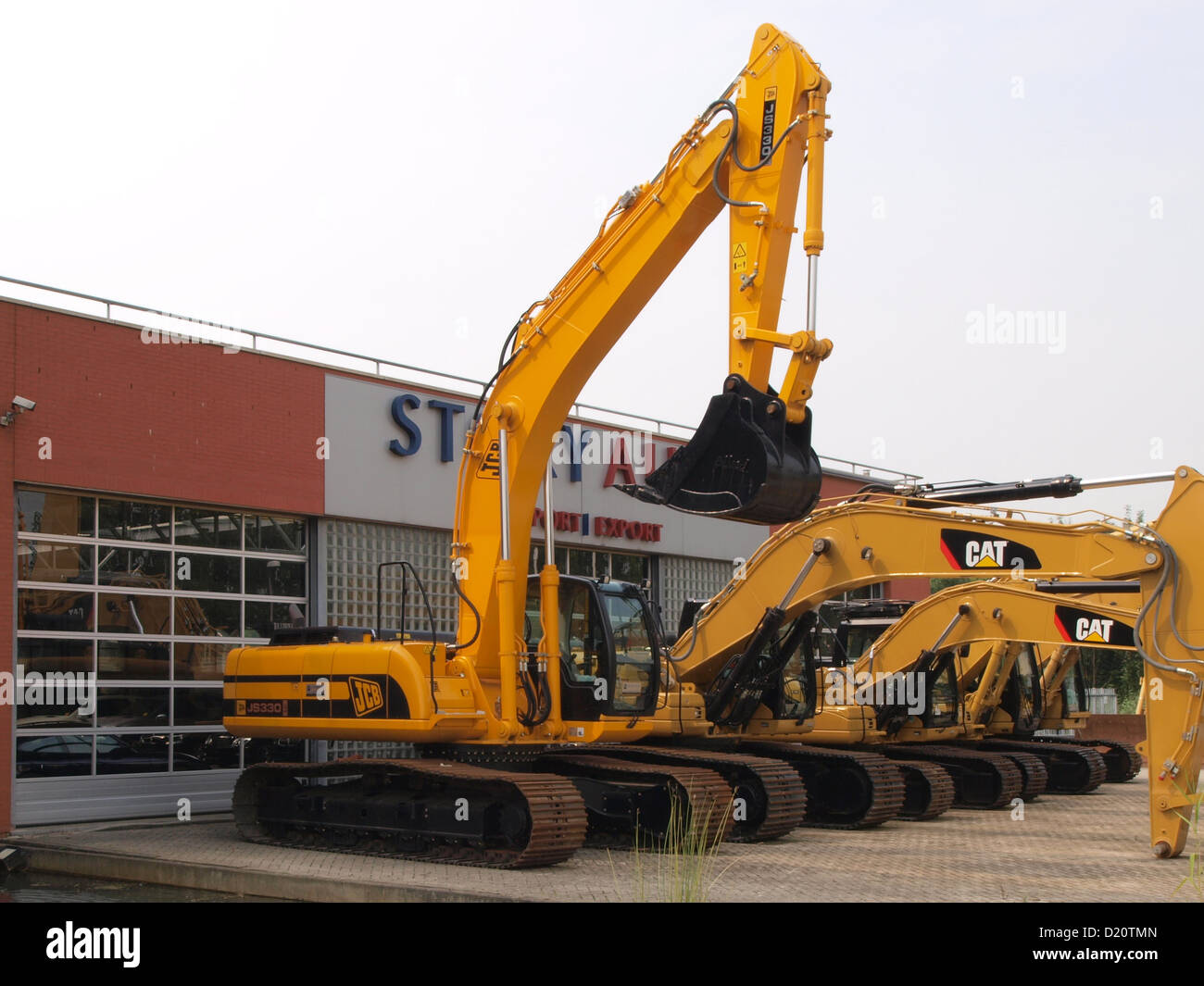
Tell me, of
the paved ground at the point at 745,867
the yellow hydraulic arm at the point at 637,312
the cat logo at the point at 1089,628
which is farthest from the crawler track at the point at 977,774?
the yellow hydraulic arm at the point at 637,312

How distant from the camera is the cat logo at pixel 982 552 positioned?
13.0m

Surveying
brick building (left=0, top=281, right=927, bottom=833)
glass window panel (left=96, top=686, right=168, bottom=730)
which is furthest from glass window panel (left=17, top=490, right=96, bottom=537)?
glass window panel (left=96, top=686, right=168, bottom=730)

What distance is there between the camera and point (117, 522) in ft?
54.1

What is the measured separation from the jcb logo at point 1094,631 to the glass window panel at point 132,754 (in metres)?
11.4

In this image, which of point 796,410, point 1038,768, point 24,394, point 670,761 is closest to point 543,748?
point 670,761

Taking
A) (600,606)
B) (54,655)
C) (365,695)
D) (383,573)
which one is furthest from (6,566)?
(600,606)

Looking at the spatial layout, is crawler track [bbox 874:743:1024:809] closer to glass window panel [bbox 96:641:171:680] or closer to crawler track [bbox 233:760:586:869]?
crawler track [bbox 233:760:586:869]

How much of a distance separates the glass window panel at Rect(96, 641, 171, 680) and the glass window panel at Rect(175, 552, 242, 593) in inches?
32.4

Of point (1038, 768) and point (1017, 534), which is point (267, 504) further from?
point (1038, 768)

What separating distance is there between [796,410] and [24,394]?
889 centimetres

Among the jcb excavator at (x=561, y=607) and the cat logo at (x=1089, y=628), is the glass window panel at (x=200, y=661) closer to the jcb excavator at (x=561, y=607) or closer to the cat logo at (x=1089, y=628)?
the jcb excavator at (x=561, y=607)

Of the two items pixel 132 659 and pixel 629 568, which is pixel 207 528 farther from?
pixel 629 568

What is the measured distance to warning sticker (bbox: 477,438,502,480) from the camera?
13.4 meters
